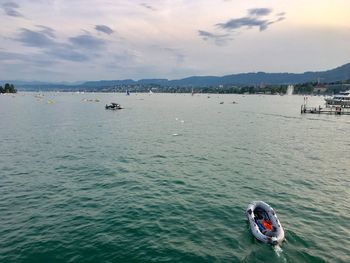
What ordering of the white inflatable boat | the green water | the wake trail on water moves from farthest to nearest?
the white inflatable boat < the green water < the wake trail on water

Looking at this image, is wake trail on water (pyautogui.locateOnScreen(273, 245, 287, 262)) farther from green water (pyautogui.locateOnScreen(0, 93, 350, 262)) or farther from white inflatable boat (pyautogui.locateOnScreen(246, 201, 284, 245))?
white inflatable boat (pyautogui.locateOnScreen(246, 201, 284, 245))

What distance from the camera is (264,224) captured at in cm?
2877

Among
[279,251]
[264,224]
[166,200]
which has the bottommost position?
[166,200]

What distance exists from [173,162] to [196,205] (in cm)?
2001

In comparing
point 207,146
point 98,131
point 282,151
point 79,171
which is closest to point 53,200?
point 79,171

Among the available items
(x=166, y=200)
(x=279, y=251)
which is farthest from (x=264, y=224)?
(x=166, y=200)

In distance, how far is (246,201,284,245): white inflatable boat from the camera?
2594cm

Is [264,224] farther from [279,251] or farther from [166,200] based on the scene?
[166,200]

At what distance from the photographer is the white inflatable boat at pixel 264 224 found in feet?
85.1

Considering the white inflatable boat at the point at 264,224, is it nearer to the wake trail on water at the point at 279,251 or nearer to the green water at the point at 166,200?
the wake trail on water at the point at 279,251

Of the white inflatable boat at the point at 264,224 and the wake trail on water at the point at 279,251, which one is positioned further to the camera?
the white inflatable boat at the point at 264,224

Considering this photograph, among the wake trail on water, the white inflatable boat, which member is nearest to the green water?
the wake trail on water

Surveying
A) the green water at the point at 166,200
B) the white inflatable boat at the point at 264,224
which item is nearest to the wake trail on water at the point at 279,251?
the green water at the point at 166,200

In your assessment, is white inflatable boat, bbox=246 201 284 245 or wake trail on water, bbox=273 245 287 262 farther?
white inflatable boat, bbox=246 201 284 245
